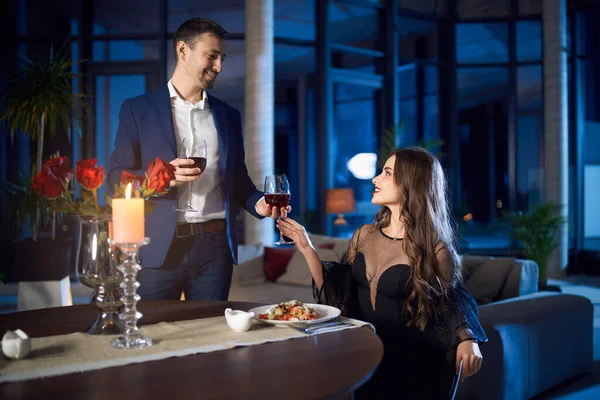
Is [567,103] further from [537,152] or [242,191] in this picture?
[242,191]

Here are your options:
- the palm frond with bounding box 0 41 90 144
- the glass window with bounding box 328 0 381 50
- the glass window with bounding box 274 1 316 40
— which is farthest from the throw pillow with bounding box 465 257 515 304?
the glass window with bounding box 328 0 381 50

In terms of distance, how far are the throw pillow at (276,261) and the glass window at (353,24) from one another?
12.4ft

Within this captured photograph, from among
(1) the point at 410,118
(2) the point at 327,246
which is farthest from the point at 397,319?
(1) the point at 410,118

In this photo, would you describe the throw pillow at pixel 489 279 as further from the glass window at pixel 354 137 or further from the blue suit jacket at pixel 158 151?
the glass window at pixel 354 137

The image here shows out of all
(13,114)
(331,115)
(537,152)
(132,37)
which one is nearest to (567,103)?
(537,152)

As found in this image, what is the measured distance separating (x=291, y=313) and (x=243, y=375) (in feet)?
1.53

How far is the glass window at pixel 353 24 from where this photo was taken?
25.7 feet

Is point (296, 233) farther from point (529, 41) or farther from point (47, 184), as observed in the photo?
point (529, 41)

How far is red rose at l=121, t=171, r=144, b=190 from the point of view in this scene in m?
1.46

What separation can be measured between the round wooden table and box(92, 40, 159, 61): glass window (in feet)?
20.8

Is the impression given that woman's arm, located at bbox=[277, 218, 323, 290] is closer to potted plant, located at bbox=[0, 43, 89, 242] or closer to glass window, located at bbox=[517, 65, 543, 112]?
potted plant, located at bbox=[0, 43, 89, 242]

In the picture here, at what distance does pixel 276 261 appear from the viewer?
4996 mm

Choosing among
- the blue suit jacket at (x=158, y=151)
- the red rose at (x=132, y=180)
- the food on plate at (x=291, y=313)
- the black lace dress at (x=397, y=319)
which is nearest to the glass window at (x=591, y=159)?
the black lace dress at (x=397, y=319)

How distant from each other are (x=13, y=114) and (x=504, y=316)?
5489 mm
